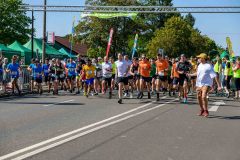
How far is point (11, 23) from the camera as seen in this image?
193ft

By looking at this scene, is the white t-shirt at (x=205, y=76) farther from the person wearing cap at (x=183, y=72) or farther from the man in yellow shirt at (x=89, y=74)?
the man in yellow shirt at (x=89, y=74)

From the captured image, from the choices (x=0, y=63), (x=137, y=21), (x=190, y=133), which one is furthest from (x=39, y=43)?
(x=190, y=133)

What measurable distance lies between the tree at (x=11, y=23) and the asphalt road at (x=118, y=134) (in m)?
46.7

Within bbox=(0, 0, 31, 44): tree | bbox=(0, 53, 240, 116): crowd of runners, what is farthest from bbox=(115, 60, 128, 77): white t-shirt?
bbox=(0, 0, 31, 44): tree

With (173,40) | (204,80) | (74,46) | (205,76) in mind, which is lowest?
(204,80)

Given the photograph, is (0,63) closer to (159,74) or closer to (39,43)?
(159,74)

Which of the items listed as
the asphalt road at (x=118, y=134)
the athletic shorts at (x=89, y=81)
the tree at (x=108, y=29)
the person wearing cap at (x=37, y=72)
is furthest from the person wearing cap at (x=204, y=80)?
the tree at (x=108, y=29)

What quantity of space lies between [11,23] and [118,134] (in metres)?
52.5

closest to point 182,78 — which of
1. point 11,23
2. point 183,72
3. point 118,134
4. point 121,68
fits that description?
point 183,72

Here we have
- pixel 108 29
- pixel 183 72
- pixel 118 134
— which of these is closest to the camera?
pixel 118 134

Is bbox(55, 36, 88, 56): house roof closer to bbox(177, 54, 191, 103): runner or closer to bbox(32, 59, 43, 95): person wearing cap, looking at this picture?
bbox(32, 59, 43, 95): person wearing cap

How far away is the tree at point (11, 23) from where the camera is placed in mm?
58406

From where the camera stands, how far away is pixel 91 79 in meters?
20.2

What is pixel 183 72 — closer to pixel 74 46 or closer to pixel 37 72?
pixel 37 72
